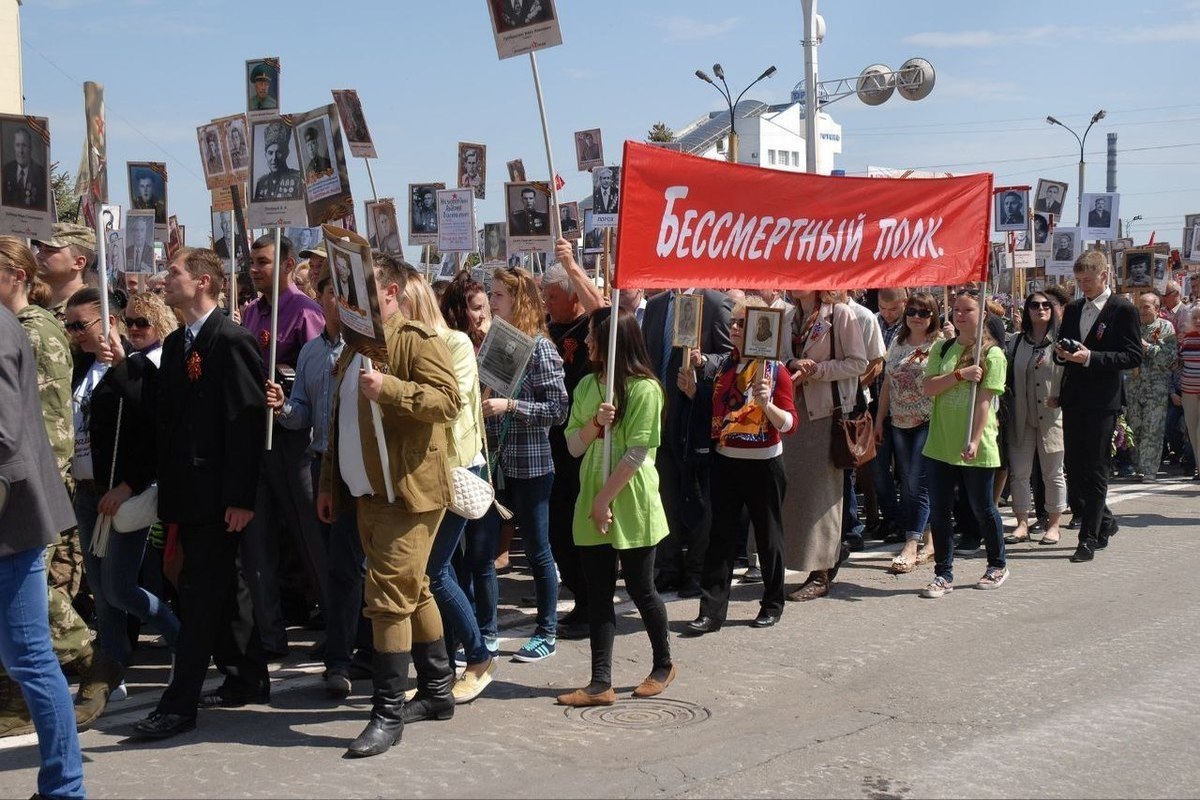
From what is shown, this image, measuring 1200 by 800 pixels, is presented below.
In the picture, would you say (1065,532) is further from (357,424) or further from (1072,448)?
(357,424)

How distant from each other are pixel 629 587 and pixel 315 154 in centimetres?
305

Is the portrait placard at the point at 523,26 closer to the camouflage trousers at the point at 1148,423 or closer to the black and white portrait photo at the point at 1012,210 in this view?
the camouflage trousers at the point at 1148,423

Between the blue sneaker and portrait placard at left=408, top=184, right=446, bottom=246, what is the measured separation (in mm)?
8706

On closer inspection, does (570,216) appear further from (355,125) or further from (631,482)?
(631,482)

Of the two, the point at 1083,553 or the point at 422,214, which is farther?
the point at 422,214

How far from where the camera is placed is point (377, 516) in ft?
18.0

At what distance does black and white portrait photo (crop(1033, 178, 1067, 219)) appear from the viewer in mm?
17828

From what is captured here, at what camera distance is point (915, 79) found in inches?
1030

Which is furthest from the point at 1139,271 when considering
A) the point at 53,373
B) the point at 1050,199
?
the point at 53,373

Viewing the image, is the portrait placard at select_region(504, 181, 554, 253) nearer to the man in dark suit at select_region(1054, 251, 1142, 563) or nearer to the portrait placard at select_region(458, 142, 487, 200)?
the portrait placard at select_region(458, 142, 487, 200)

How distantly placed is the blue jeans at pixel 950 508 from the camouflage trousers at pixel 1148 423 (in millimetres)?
6325

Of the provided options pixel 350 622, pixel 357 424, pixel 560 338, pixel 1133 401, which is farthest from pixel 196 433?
pixel 1133 401

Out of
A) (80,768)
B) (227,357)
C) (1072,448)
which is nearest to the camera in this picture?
(80,768)

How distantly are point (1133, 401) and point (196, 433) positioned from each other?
Result: 1140cm
